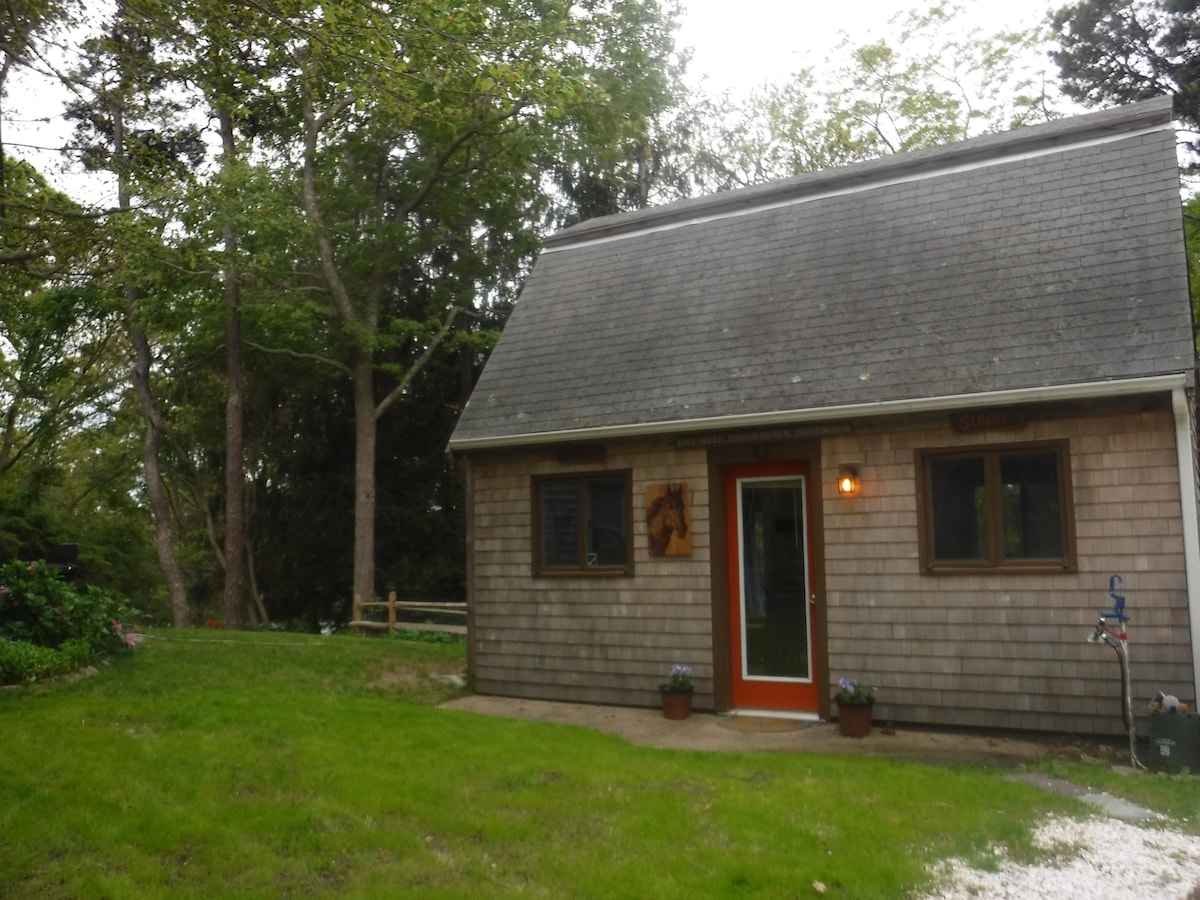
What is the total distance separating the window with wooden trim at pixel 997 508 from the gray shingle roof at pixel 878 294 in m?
0.66

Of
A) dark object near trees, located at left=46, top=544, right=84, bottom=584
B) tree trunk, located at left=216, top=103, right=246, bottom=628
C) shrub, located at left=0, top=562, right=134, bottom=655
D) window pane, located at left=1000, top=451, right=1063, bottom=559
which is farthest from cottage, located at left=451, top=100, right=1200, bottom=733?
tree trunk, located at left=216, top=103, right=246, bottom=628

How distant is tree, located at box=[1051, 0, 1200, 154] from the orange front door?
47.8 feet

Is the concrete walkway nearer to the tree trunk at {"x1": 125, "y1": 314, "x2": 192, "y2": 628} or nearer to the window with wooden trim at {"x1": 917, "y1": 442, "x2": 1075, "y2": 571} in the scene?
the window with wooden trim at {"x1": 917, "y1": 442, "x2": 1075, "y2": 571}

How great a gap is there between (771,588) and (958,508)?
193 cm

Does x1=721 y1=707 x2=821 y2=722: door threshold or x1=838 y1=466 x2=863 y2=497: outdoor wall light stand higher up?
x1=838 y1=466 x2=863 y2=497: outdoor wall light

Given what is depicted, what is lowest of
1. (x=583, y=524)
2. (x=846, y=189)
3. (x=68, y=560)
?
(x=68, y=560)

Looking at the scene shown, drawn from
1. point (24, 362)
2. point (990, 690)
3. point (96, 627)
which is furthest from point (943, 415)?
point (24, 362)

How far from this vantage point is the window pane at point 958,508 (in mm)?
8500

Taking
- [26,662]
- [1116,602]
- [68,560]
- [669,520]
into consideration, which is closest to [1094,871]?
[1116,602]

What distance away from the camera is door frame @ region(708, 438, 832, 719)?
9.19m

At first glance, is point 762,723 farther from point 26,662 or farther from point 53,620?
point 53,620

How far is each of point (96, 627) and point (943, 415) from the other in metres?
8.61

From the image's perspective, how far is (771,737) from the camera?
340 inches

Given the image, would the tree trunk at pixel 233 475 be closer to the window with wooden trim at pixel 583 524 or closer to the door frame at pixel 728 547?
the window with wooden trim at pixel 583 524
